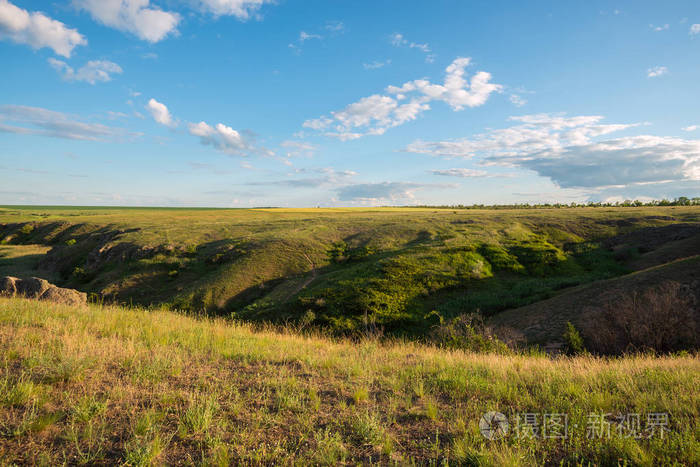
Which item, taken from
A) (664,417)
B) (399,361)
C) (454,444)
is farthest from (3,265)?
(664,417)

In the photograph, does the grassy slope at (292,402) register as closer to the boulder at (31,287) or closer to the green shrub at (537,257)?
the boulder at (31,287)

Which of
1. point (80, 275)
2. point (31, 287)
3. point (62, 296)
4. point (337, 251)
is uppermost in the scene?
point (337, 251)

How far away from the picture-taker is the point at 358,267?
23.9m

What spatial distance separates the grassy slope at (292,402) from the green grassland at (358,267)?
7974mm

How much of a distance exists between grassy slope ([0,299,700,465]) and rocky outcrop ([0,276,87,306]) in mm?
7583

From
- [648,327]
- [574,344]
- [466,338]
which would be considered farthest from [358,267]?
[648,327]

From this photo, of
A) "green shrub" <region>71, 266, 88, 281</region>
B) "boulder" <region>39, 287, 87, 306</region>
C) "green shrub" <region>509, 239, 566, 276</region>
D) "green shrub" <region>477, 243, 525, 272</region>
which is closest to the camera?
"boulder" <region>39, 287, 87, 306</region>

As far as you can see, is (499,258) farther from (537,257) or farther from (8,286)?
(8,286)

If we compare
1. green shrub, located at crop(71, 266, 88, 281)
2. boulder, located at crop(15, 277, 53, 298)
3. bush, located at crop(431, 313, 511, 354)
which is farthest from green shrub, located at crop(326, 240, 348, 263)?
green shrub, located at crop(71, 266, 88, 281)

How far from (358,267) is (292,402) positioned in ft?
61.2

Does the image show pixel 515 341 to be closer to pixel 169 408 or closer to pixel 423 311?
pixel 423 311

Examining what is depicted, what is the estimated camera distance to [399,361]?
26.6 feet

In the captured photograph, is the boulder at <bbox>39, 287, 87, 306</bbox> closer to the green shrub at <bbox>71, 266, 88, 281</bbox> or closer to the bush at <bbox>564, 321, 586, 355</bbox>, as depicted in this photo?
the green shrub at <bbox>71, 266, 88, 281</bbox>

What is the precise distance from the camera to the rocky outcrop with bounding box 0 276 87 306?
14.5m
